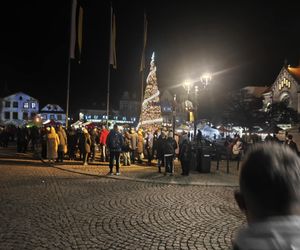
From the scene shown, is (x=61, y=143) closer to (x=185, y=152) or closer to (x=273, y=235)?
(x=185, y=152)

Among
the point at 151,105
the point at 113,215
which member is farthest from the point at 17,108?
the point at 113,215

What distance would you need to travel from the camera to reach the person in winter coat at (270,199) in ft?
5.06

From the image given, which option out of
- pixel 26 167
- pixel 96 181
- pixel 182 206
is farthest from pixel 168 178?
pixel 26 167

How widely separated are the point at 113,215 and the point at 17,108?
9967 centimetres

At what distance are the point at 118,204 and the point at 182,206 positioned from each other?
155cm

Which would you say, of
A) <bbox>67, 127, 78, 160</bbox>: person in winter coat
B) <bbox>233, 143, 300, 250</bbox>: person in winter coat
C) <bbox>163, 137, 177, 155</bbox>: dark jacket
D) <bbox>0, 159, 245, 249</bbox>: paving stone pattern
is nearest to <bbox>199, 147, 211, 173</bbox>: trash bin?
<bbox>163, 137, 177, 155</bbox>: dark jacket

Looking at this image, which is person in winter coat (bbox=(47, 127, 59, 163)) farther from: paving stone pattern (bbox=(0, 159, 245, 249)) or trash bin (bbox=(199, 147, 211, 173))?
trash bin (bbox=(199, 147, 211, 173))

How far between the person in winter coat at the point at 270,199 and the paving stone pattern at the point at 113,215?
477 cm

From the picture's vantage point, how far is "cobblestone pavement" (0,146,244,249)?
6441 mm

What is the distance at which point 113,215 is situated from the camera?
8.25 m

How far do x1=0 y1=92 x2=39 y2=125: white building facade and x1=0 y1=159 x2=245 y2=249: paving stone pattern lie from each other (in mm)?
92886

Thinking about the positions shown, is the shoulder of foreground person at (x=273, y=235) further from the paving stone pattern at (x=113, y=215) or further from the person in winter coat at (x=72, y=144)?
the person in winter coat at (x=72, y=144)

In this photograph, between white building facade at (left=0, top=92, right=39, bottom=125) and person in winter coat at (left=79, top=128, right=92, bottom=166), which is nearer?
person in winter coat at (left=79, top=128, right=92, bottom=166)

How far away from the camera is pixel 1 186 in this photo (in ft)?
38.5
